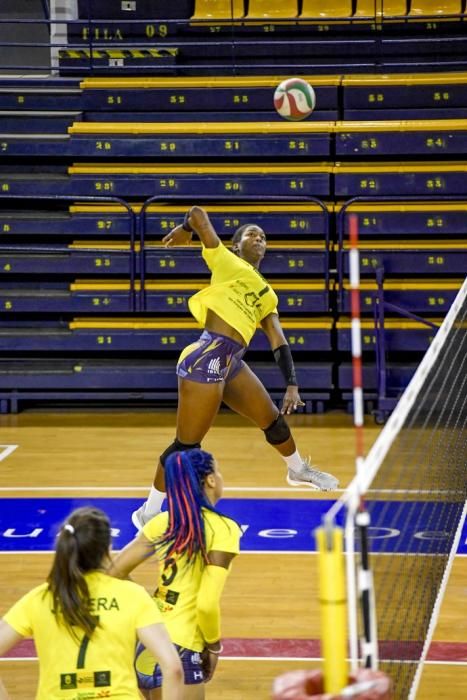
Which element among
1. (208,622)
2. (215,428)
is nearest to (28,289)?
(215,428)

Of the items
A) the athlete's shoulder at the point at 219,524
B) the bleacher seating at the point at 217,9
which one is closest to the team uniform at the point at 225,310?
the athlete's shoulder at the point at 219,524

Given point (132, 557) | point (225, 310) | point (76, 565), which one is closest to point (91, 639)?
point (76, 565)

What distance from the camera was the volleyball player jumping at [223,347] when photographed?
29.2ft

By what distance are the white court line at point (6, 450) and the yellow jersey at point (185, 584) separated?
7575mm

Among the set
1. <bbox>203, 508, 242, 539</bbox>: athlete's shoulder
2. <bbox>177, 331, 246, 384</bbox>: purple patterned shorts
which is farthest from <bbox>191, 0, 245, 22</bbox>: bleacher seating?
<bbox>203, 508, 242, 539</bbox>: athlete's shoulder

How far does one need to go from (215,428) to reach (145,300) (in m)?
1.93

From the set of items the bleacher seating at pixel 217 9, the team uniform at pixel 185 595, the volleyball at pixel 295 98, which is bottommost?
the team uniform at pixel 185 595

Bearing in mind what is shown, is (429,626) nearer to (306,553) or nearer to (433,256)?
(306,553)

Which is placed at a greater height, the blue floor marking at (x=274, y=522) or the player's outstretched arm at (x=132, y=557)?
the player's outstretched arm at (x=132, y=557)

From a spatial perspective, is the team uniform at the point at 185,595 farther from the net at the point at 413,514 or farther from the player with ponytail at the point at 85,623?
the player with ponytail at the point at 85,623

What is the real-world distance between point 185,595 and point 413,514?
15.8 ft

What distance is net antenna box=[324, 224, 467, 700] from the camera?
11.9ft

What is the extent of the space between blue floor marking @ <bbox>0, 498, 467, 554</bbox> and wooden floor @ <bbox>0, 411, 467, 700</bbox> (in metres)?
0.23

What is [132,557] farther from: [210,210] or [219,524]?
[210,210]
